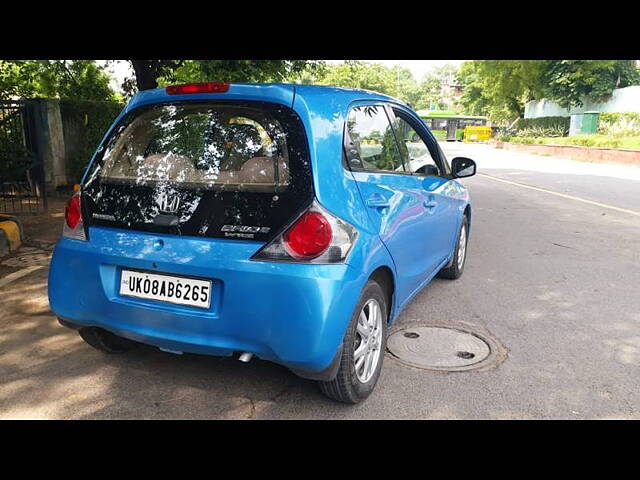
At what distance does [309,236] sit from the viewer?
2.63m

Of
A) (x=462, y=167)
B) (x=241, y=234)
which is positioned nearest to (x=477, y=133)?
(x=462, y=167)

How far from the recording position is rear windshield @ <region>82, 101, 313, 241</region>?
8.84 feet

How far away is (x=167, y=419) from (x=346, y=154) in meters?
1.67

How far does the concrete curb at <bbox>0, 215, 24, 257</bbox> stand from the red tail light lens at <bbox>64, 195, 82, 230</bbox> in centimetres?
367

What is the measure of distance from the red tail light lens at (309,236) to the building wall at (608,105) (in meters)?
36.6

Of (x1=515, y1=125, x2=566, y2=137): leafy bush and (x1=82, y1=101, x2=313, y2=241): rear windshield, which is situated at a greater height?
(x1=515, y1=125, x2=566, y2=137): leafy bush

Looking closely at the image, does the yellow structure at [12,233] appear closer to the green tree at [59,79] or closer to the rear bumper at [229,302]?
the rear bumper at [229,302]

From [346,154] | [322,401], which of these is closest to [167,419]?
[322,401]

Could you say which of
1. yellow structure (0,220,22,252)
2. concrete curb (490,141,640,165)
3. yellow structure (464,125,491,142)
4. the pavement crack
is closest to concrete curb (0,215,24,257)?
yellow structure (0,220,22,252)

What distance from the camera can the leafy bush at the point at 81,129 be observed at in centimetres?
1162

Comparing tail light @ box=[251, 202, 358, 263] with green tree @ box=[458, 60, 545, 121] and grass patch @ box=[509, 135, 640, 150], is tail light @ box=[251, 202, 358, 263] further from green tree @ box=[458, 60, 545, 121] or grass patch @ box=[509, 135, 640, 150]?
green tree @ box=[458, 60, 545, 121]

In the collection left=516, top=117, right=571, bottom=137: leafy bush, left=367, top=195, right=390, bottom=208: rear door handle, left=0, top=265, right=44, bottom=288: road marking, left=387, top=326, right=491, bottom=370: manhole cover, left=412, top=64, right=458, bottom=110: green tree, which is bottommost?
left=387, top=326, right=491, bottom=370: manhole cover

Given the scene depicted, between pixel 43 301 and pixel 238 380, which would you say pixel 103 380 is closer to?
pixel 238 380

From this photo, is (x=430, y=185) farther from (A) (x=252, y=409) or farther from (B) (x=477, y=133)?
(B) (x=477, y=133)
